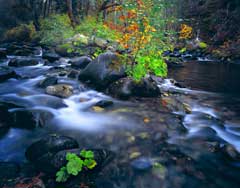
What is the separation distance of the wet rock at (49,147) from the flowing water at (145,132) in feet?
0.73

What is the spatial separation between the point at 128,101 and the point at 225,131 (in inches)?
97.0

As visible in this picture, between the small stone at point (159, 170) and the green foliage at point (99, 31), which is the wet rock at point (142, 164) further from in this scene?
the green foliage at point (99, 31)

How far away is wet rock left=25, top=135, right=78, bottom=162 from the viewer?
3.28 metres

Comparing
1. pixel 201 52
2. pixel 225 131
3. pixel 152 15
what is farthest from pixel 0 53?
pixel 201 52

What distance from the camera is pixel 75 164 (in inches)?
116

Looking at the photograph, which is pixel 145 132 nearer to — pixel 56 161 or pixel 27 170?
pixel 56 161

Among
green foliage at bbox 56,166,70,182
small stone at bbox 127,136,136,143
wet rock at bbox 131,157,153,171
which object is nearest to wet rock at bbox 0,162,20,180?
green foliage at bbox 56,166,70,182

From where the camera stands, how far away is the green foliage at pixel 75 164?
9.39 ft

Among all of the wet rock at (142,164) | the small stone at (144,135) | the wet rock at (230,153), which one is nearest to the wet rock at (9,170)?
the wet rock at (142,164)

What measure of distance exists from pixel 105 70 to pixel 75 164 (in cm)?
417

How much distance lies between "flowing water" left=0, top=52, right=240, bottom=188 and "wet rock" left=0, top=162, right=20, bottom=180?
193mm

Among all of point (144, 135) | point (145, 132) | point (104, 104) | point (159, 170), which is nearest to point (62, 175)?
point (159, 170)

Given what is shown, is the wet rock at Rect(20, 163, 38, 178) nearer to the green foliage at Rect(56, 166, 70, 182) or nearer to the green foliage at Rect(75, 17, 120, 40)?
the green foliage at Rect(56, 166, 70, 182)

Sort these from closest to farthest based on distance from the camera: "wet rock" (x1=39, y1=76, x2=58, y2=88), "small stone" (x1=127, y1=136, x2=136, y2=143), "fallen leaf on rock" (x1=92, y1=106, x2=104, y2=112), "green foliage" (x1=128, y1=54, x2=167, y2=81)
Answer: "small stone" (x1=127, y1=136, x2=136, y2=143) → "fallen leaf on rock" (x1=92, y1=106, x2=104, y2=112) → "green foliage" (x1=128, y1=54, x2=167, y2=81) → "wet rock" (x1=39, y1=76, x2=58, y2=88)
